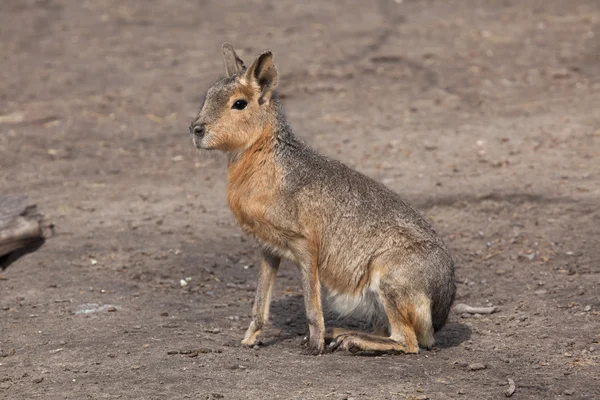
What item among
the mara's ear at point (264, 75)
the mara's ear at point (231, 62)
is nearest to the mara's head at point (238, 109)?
the mara's ear at point (264, 75)

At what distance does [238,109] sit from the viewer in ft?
17.9

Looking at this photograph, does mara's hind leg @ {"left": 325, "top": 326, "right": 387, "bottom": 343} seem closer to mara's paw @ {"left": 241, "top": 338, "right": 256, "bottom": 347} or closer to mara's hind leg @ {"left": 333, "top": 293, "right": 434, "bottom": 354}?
mara's hind leg @ {"left": 333, "top": 293, "right": 434, "bottom": 354}

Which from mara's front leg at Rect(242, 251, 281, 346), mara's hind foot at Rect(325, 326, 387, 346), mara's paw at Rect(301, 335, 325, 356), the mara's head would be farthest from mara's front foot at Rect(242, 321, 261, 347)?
the mara's head

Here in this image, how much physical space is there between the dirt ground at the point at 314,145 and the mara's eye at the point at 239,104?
1.39 m

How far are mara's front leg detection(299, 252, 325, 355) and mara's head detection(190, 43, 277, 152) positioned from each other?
789mm

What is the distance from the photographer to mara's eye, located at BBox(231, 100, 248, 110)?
17.8 feet

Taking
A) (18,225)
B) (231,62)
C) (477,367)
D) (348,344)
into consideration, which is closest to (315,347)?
(348,344)

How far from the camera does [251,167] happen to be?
555cm

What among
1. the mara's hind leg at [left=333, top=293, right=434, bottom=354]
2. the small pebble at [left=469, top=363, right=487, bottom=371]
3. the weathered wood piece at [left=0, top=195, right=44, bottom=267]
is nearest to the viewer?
the small pebble at [left=469, top=363, right=487, bottom=371]

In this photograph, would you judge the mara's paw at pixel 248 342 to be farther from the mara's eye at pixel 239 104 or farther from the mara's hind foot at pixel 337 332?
the mara's eye at pixel 239 104

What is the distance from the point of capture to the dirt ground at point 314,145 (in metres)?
5.13

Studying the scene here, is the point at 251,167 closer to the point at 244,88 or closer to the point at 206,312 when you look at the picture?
the point at 244,88

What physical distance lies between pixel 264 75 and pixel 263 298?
134cm

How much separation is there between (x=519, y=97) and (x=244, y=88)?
591 centimetres
